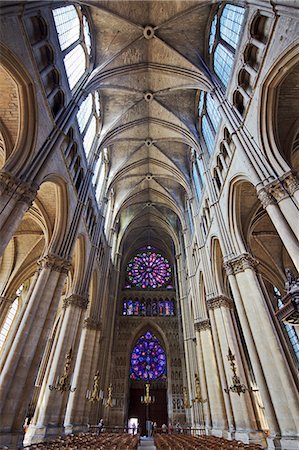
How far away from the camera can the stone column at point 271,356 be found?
6.78 metres

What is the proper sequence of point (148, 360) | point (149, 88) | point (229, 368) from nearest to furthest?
point (229, 368), point (149, 88), point (148, 360)

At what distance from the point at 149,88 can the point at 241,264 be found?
1290cm

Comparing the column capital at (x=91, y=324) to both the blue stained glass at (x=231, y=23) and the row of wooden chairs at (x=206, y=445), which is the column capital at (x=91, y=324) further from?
the blue stained glass at (x=231, y=23)

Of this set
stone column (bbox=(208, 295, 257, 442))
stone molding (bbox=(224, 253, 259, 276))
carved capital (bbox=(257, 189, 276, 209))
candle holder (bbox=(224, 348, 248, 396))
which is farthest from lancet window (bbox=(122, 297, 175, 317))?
carved capital (bbox=(257, 189, 276, 209))

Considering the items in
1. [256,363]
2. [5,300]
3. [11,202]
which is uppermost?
[5,300]

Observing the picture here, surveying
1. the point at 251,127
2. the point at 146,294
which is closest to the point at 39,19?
the point at 251,127

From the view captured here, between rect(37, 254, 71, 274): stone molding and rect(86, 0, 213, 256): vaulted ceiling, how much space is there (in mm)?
9167

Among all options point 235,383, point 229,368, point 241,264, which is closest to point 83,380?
point 229,368

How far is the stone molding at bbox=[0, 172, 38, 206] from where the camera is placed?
7.21 m

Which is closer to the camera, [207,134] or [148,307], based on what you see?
[207,134]

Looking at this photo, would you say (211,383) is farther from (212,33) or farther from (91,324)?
(212,33)

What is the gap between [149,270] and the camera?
29.5 m

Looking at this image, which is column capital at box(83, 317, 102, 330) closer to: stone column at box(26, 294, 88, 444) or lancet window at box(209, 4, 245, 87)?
stone column at box(26, 294, 88, 444)

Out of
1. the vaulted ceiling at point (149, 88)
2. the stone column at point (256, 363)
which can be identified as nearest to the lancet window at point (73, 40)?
the vaulted ceiling at point (149, 88)
